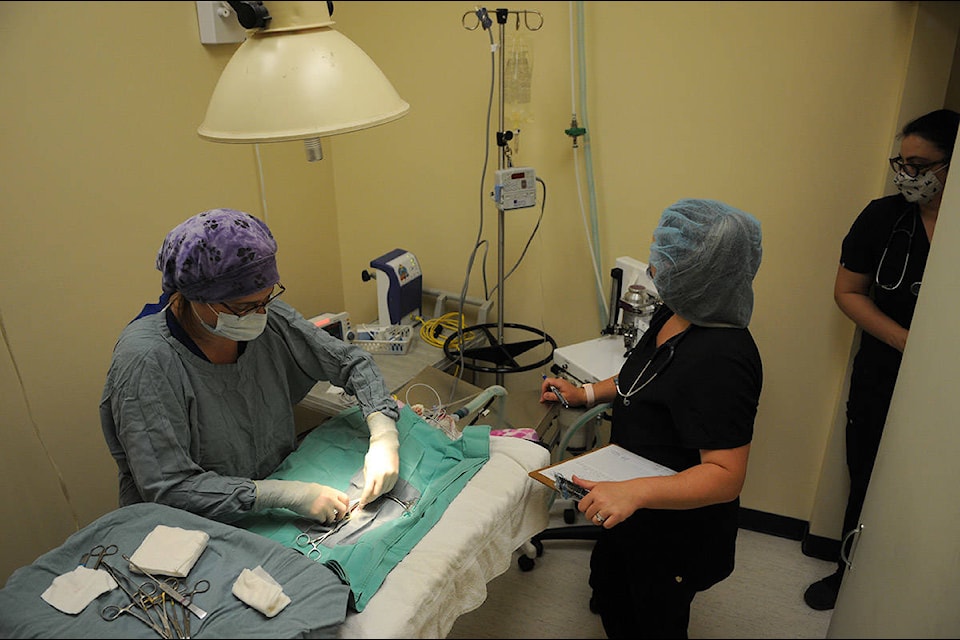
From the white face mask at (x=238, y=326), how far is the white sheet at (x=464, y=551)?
0.52 m

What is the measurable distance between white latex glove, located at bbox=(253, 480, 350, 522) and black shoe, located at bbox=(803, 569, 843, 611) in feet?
5.14

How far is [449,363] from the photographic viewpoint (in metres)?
2.24

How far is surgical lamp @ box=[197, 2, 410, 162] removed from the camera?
3.09ft

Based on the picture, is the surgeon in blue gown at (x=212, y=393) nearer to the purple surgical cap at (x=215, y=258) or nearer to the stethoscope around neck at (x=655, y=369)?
the purple surgical cap at (x=215, y=258)

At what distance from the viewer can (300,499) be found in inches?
48.3

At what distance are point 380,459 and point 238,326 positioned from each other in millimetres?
383

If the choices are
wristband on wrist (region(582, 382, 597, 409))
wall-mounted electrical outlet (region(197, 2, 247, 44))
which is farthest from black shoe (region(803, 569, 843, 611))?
wall-mounted electrical outlet (region(197, 2, 247, 44))

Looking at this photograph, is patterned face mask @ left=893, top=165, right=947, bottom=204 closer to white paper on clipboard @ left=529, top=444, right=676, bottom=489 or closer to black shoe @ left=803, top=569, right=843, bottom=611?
white paper on clipboard @ left=529, top=444, right=676, bottom=489

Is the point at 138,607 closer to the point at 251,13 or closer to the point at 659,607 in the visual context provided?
the point at 251,13

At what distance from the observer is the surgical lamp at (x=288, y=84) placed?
0.94m

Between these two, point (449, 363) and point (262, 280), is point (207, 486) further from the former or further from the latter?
point (449, 363)

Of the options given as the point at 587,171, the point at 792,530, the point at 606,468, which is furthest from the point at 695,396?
the point at 792,530

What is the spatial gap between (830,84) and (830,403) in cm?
100

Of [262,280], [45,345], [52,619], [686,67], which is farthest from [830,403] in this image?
[45,345]
